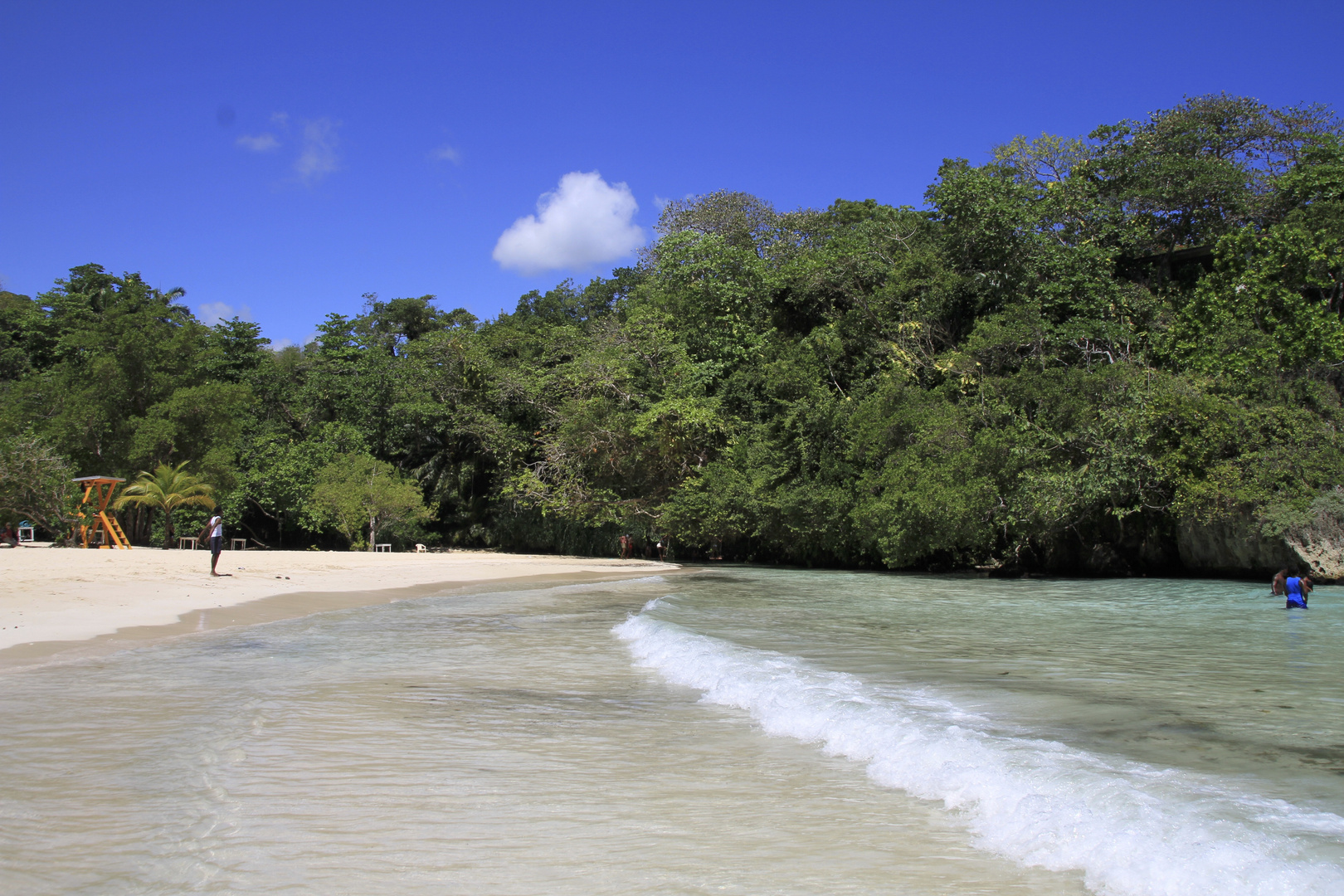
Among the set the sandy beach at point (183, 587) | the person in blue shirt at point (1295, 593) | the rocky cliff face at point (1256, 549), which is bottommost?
the sandy beach at point (183, 587)

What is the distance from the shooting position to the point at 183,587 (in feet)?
45.1

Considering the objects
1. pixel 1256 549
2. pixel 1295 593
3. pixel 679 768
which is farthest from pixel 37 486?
pixel 1256 549

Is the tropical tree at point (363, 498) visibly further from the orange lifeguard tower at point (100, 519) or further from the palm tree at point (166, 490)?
the orange lifeguard tower at point (100, 519)

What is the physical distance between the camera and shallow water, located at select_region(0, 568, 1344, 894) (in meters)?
3.19

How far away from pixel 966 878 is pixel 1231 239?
20239mm

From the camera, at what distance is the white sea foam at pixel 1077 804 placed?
10.2 feet

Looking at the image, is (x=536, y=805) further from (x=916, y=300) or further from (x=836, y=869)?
(x=916, y=300)

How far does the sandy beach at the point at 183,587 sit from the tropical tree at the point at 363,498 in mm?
4820

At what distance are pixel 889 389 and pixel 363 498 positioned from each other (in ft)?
59.1

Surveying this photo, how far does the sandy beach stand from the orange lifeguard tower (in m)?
2.91

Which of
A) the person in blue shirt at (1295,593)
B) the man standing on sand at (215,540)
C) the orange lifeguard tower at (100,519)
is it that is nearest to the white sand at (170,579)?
the man standing on sand at (215,540)

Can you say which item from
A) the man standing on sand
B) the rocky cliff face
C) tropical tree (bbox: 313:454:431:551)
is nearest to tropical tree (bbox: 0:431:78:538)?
tropical tree (bbox: 313:454:431:551)

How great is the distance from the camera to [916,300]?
2361 centimetres

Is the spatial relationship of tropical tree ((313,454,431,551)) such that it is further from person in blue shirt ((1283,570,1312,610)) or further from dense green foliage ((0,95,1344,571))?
person in blue shirt ((1283,570,1312,610))
